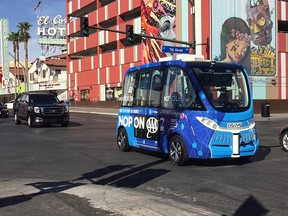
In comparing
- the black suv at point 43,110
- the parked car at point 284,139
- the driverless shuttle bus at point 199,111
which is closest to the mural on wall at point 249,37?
the black suv at point 43,110

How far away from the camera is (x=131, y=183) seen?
8398 millimetres

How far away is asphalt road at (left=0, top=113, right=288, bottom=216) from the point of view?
21.3ft

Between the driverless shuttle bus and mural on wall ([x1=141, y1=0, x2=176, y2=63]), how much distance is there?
30752 millimetres

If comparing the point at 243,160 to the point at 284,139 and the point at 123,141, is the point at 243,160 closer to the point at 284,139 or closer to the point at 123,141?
the point at 284,139

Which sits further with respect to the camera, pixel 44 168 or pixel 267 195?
pixel 44 168

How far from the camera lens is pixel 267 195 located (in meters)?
7.29

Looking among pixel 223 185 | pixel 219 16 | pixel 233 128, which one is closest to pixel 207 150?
pixel 233 128

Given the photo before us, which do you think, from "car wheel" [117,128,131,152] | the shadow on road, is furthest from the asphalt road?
"car wheel" [117,128,131,152]

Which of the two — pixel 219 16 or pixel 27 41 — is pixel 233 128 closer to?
pixel 219 16

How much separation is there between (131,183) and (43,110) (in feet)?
49.7

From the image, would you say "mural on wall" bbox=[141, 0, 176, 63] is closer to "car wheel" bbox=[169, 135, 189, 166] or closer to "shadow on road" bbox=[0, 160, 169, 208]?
"car wheel" bbox=[169, 135, 189, 166]

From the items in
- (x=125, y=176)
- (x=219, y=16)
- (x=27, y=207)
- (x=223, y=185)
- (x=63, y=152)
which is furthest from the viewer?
(x=219, y=16)

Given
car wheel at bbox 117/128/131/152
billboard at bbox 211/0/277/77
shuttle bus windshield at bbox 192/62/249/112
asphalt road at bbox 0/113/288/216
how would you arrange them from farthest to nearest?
billboard at bbox 211/0/277/77 < car wheel at bbox 117/128/131/152 < shuttle bus windshield at bbox 192/62/249/112 < asphalt road at bbox 0/113/288/216

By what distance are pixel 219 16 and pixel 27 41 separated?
44053 millimetres
